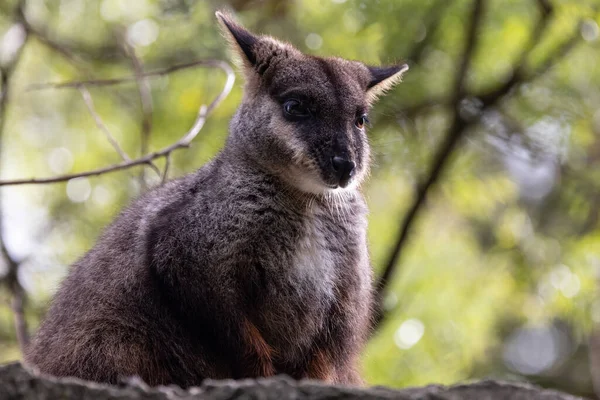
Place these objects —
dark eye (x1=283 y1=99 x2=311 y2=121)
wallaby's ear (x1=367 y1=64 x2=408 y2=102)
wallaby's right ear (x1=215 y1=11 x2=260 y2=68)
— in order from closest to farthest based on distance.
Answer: dark eye (x1=283 y1=99 x2=311 y2=121), wallaby's right ear (x1=215 y1=11 x2=260 y2=68), wallaby's ear (x1=367 y1=64 x2=408 y2=102)

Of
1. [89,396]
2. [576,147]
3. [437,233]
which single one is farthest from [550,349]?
[89,396]

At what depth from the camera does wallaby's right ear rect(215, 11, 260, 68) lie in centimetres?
621

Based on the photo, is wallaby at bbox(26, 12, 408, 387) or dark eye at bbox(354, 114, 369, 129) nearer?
wallaby at bbox(26, 12, 408, 387)

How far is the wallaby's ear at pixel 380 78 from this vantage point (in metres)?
6.57

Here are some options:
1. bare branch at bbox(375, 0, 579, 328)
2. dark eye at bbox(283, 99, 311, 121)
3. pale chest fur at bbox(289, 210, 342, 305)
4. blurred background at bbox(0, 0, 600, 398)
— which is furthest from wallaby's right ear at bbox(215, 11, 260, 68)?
bare branch at bbox(375, 0, 579, 328)

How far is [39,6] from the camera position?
37.6 feet

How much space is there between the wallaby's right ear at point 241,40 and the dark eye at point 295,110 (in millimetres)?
537

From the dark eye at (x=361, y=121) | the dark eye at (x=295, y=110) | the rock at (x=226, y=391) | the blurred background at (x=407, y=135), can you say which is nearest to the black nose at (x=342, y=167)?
the dark eye at (x=295, y=110)

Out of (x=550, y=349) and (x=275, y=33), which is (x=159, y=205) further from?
(x=550, y=349)

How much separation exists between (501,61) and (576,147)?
1.63 metres

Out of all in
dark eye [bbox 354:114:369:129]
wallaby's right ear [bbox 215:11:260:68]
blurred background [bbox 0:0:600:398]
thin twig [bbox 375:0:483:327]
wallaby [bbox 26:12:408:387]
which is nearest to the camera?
wallaby [bbox 26:12:408:387]

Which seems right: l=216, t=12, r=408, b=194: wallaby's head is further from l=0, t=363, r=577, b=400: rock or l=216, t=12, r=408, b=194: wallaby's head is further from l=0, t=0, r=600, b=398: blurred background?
l=0, t=0, r=600, b=398: blurred background

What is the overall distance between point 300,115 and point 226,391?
252 cm

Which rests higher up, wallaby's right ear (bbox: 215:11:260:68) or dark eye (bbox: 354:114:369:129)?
dark eye (bbox: 354:114:369:129)
